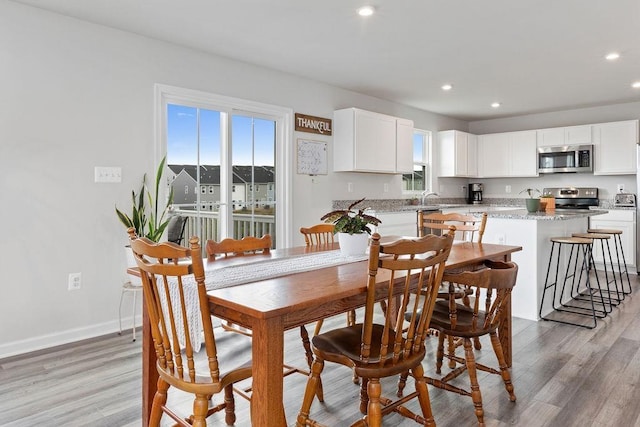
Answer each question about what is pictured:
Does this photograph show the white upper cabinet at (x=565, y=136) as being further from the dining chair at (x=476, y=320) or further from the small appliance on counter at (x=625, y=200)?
the dining chair at (x=476, y=320)

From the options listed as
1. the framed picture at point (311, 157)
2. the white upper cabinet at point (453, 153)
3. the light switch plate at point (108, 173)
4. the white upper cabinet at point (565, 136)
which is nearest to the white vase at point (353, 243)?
the light switch plate at point (108, 173)

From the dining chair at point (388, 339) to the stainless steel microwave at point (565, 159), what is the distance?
5.55m

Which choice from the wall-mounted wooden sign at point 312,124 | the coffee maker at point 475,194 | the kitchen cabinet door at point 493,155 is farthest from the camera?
the coffee maker at point 475,194

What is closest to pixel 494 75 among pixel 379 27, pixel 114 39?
pixel 379 27

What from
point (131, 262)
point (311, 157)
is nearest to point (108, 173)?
point (131, 262)

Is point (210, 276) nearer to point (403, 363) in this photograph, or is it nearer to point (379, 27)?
point (403, 363)

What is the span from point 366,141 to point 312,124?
2.41 feet

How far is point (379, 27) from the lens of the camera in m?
3.37

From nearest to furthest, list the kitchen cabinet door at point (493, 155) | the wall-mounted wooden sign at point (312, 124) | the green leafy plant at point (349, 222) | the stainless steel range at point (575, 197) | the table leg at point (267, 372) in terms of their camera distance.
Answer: the table leg at point (267, 372) → the green leafy plant at point (349, 222) → the wall-mounted wooden sign at point (312, 124) → the stainless steel range at point (575, 197) → the kitchen cabinet door at point (493, 155)

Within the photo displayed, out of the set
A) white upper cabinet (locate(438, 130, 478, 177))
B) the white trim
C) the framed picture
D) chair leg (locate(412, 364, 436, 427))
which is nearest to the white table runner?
chair leg (locate(412, 364, 436, 427))

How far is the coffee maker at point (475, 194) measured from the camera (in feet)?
25.1

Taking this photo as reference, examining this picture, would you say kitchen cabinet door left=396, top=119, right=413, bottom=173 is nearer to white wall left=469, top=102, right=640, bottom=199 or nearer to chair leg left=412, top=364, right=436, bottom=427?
white wall left=469, top=102, right=640, bottom=199

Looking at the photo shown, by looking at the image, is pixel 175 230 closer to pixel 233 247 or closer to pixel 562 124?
pixel 233 247

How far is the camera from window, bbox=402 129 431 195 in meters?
6.64
